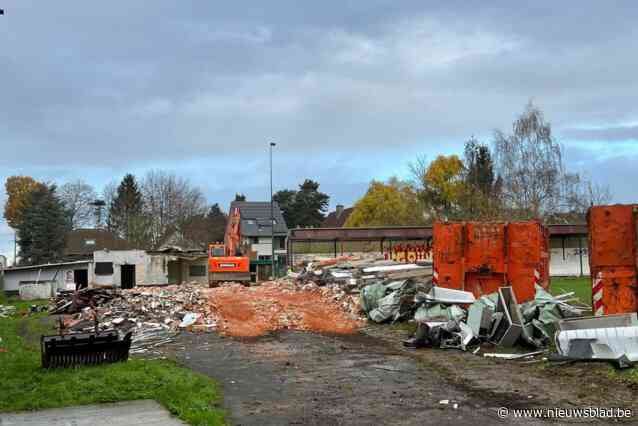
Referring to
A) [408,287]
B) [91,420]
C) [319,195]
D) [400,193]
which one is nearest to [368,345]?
[408,287]

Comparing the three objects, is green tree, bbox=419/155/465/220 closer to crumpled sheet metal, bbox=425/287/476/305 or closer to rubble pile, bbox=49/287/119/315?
rubble pile, bbox=49/287/119/315

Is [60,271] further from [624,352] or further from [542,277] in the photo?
[624,352]

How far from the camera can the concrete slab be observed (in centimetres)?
701

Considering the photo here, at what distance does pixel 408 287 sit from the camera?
706 inches

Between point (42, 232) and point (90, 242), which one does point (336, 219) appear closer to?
point (90, 242)

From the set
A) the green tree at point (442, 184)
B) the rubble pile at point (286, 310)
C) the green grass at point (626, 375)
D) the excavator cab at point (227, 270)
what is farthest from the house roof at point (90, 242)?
the green grass at point (626, 375)

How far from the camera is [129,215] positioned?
74.4 metres

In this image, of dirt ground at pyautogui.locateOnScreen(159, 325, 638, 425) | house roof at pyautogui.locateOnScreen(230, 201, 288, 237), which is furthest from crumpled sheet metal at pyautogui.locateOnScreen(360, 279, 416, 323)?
house roof at pyautogui.locateOnScreen(230, 201, 288, 237)

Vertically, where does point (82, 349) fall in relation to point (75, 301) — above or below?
below

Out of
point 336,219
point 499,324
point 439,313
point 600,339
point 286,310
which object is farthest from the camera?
point 336,219

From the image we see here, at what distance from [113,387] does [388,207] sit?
197 feet


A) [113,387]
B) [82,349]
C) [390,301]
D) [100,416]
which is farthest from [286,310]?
[100,416]

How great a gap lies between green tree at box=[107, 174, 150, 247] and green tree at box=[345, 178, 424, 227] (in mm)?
23942

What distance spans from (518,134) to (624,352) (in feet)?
133
